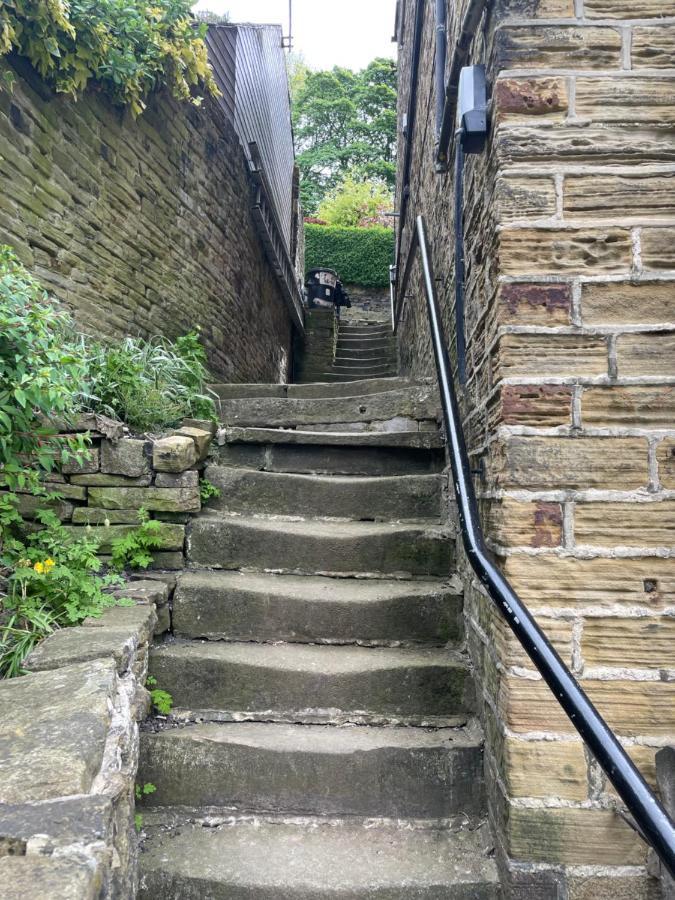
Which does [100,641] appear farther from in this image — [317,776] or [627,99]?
[627,99]

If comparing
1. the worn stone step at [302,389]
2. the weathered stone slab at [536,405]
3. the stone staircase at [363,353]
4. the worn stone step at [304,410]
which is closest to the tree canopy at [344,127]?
the stone staircase at [363,353]

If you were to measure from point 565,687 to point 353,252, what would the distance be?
1388 cm

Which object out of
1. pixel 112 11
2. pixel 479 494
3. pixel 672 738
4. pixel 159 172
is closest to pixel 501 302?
pixel 479 494

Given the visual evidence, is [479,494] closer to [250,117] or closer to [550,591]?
[550,591]

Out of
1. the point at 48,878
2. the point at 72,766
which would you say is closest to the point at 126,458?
the point at 72,766

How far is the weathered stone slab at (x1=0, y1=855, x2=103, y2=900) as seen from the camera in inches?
26.6

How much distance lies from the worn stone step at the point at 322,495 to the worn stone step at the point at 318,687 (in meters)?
0.75

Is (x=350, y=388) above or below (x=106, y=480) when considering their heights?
above

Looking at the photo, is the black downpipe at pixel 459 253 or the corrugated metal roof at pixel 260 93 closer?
the black downpipe at pixel 459 253

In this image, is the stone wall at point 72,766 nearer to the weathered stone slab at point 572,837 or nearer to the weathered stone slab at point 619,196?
the weathered stone slab at point 572,837

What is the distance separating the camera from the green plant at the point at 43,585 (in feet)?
5.30

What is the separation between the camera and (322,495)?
2.46 metres

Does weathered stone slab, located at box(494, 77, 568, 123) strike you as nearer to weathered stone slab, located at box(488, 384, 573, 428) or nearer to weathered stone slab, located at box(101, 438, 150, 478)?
weathered stone slab, located at box(488, 384, 573, 428)

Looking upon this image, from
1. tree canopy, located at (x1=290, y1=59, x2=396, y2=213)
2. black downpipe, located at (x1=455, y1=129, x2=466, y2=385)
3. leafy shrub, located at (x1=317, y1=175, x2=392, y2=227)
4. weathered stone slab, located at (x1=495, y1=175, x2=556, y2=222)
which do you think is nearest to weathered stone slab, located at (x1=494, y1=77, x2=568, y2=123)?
weathered stone slab, located at (x1=495, y1=175, x2=556, y2=222)
